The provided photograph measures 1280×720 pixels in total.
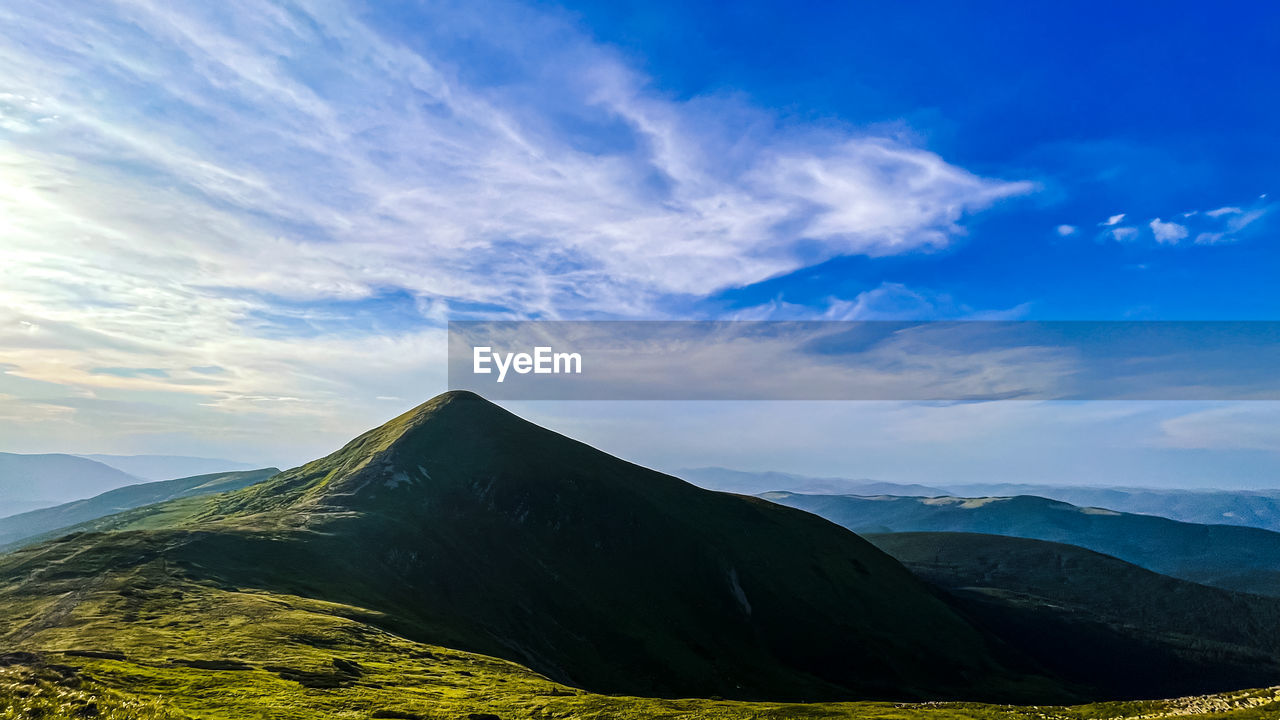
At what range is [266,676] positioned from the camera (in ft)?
222

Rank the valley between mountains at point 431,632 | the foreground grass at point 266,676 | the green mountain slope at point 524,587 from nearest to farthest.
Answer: the foreground grass at point 266,676, the valley between mountains at point 431,632, the green mountain slope at point 524,587

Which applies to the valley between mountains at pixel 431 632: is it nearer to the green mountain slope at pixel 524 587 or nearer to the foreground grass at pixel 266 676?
the foreground grass at pixel 266 676

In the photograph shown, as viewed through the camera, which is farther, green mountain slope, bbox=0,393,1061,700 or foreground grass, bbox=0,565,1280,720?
green mountain slope, bbox=0,393,1061,700

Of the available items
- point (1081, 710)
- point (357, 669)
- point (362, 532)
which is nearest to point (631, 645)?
point (362, 532)

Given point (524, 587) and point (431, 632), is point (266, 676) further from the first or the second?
point (524, 587)

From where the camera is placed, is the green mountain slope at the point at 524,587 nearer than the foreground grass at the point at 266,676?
No

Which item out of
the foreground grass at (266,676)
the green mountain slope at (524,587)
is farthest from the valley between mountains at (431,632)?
the green mountain slope at (524,587)

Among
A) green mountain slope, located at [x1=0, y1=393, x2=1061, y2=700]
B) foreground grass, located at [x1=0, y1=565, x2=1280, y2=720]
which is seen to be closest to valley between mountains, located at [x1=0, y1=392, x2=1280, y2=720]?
foreground grass, located at [x1=0, y1=565, x2=1280, y2=720]

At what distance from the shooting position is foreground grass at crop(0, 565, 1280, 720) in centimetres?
5619

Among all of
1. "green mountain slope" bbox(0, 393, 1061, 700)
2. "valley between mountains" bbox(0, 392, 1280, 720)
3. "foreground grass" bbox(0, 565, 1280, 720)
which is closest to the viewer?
"foreground grass" bbox(0, 565, 1280, 720)

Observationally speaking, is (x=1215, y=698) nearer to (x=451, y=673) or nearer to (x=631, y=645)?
(x=451, y=673)

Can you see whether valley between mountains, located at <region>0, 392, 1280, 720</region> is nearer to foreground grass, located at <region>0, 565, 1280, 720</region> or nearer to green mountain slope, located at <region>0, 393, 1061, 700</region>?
foreground grass, located at <region>0, 565, 1280, 720</region>

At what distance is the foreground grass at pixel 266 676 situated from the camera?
56188mm

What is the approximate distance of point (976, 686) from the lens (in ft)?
595
